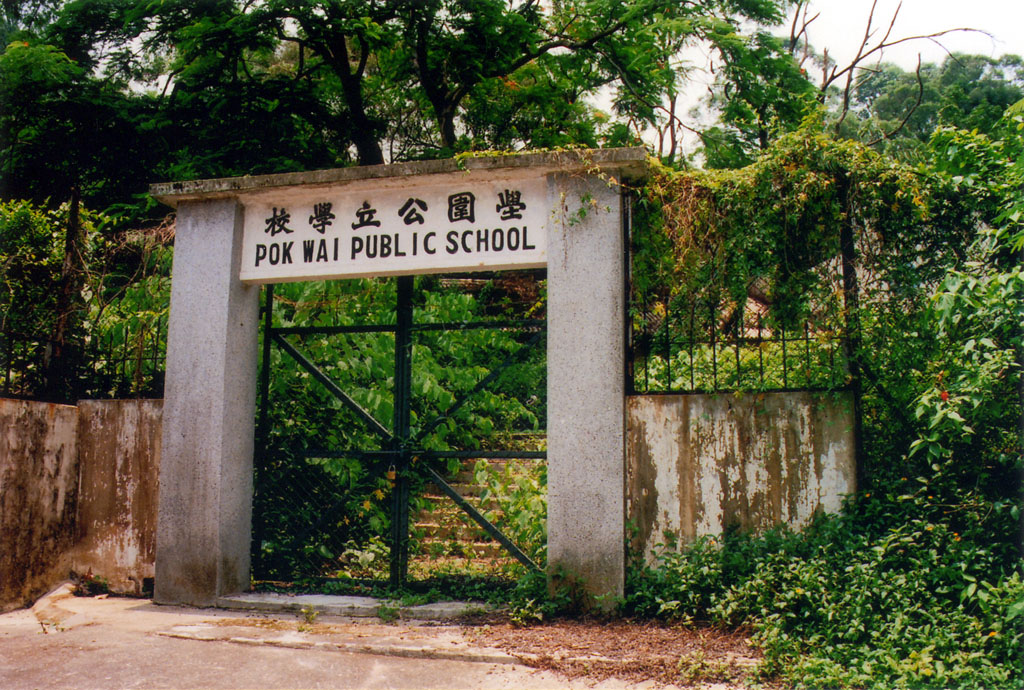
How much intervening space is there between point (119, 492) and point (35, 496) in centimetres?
61

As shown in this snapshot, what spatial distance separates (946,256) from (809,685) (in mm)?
3091

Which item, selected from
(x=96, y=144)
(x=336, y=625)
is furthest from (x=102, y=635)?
(x=96, y=144)

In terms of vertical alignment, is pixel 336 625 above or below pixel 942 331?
below

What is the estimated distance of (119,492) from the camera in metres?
6.54

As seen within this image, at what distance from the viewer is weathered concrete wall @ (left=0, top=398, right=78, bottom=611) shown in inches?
237

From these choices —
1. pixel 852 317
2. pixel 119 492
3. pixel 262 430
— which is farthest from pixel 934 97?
pixel 119 492

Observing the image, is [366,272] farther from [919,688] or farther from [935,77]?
[935,77]

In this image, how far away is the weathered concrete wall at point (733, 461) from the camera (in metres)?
5.15

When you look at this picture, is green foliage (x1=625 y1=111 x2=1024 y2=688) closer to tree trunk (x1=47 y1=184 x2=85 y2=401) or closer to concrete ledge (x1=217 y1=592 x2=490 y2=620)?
concrete ledge (x1=217 y1=592 x2=490 y2=620)

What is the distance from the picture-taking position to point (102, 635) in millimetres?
5254

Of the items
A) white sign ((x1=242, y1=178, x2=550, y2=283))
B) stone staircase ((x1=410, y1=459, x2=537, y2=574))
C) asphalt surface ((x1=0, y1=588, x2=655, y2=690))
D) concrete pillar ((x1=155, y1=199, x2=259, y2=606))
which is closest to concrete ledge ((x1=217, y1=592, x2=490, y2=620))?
asphalt surface ((x1=0, y1=588, x2=655, y2=690))

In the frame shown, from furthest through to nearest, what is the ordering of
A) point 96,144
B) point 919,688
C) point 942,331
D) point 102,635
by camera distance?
point 96,144, point 102,635, point 942,331, point 919,688

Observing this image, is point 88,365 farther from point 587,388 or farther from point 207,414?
point 587,388

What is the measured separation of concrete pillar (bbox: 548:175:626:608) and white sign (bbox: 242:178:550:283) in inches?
10.8
